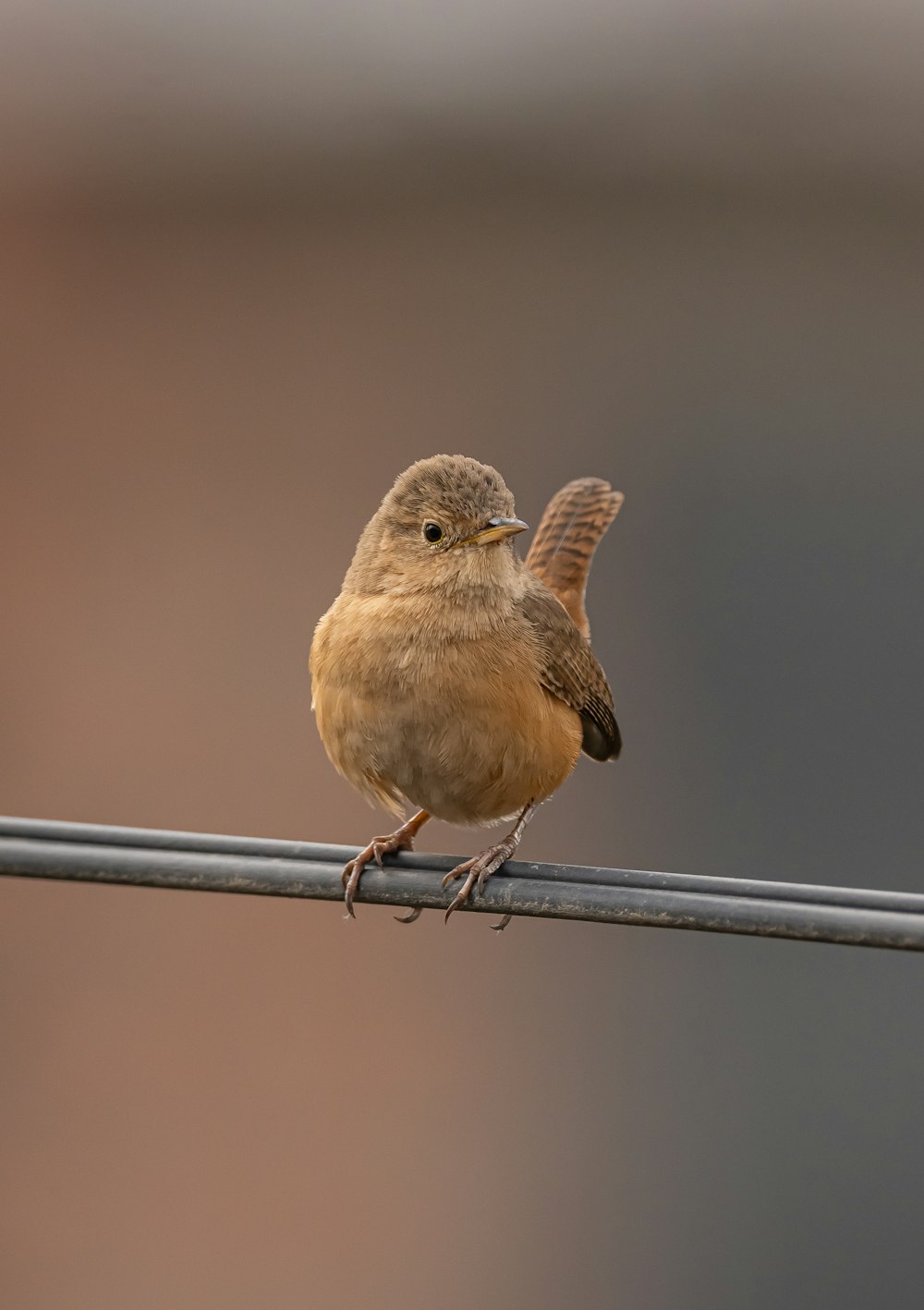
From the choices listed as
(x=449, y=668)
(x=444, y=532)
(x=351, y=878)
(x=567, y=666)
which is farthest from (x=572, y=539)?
(x=351, y=878)

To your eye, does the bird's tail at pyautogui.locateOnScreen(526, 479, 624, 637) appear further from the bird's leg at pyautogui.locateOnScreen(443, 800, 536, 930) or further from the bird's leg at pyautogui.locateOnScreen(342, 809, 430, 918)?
the bird's leg at pyautogui.locateOnScreen(443, 800, 536, 930)

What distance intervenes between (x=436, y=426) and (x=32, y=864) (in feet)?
26.0

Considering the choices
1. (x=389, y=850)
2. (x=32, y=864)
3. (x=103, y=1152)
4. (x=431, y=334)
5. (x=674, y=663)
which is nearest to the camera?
(x=32, y=864)

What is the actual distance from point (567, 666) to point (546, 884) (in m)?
1.25

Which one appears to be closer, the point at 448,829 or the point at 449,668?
the point at 449,668

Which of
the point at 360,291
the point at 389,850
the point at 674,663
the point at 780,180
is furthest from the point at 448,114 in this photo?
the point at 389,850

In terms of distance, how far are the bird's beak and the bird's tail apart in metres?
1.00

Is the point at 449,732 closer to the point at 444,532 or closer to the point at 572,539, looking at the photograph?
the point at 444,532

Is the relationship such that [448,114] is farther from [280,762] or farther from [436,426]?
[280,762]

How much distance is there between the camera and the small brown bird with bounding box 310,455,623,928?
3486mm

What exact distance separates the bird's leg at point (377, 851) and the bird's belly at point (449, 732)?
0.16 meters

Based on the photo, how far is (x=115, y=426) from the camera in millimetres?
10219

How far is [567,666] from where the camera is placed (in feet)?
12.6

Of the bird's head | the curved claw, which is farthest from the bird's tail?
the curved claw
